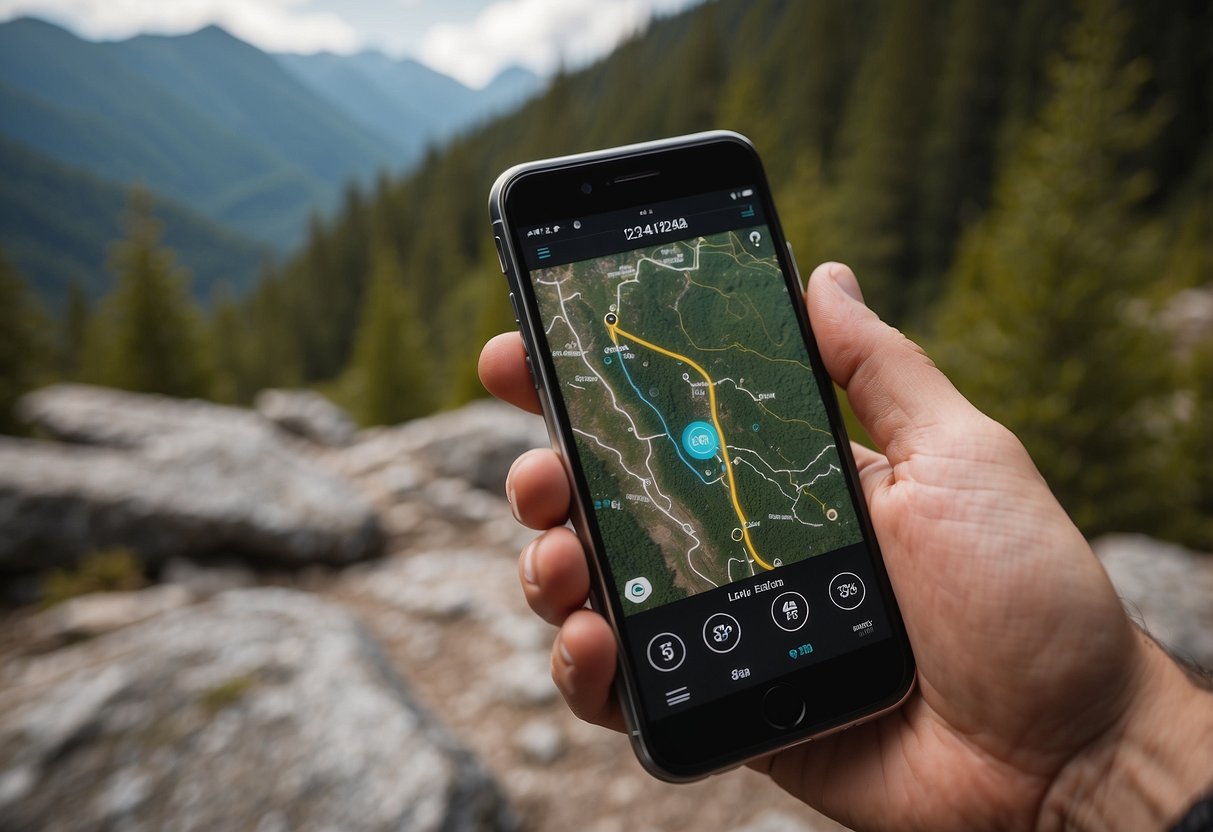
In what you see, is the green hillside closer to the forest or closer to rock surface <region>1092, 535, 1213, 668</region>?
the forest

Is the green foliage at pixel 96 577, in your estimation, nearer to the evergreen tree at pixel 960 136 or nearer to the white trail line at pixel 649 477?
the white trail line at pixel 649 477

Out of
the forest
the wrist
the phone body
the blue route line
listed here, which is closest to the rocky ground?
the wrist

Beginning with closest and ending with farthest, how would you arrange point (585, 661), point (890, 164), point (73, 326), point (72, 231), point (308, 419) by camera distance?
point (585, 661)
point (308, 419)
point (890, 164)
point (73, 326)
point (72, 231)

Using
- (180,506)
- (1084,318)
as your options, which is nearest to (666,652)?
(180,506)

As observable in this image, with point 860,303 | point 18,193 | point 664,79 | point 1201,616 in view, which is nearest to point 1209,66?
point 664,79

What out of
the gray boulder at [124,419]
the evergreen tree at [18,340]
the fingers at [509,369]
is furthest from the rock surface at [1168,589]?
the evergreen tree at [18,340]

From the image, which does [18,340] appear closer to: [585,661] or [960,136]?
[585,661]
